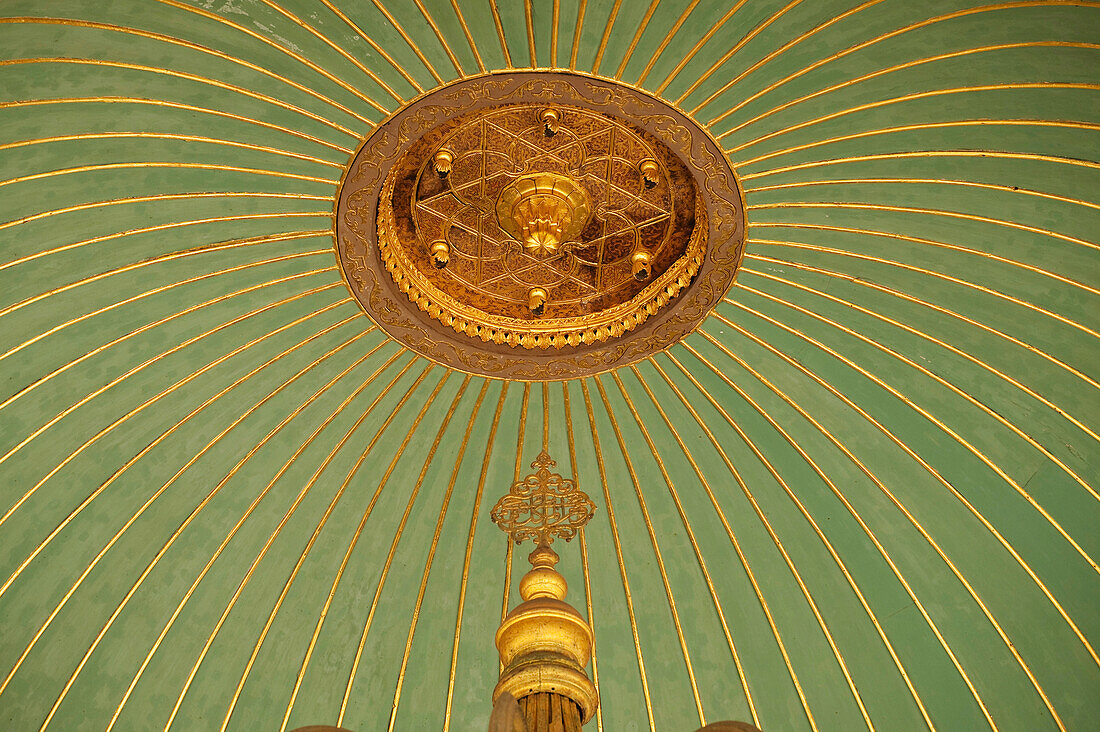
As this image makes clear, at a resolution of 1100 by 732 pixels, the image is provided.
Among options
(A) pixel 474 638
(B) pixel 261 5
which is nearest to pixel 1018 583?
(A) pixel 474 638

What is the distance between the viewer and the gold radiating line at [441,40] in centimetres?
650

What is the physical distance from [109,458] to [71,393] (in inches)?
22.4

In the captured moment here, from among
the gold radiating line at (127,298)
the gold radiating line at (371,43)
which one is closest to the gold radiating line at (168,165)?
the gold radiating line at (127,298)

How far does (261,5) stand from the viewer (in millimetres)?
6418

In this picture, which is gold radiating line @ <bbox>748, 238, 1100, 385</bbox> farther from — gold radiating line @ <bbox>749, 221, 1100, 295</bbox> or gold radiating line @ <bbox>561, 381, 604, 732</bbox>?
gold radiating line @ <bbox>561, 381, 604, 732</bbox>

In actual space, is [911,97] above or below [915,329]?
above

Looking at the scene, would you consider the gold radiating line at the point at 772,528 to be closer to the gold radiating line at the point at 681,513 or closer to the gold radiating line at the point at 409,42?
the gold radiating line at the point at 681,513

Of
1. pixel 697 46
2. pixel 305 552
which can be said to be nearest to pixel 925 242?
pixel 697 46

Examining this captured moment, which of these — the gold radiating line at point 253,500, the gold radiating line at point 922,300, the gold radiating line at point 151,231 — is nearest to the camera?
the gold radiating line at point 151,231

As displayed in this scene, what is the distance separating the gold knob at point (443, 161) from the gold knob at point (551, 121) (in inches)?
27.7

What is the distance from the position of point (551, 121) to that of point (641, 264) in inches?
54.9

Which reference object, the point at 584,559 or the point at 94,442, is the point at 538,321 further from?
the point at 94,442

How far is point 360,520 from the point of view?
8.70 metres

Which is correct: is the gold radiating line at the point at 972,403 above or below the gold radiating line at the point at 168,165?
below
